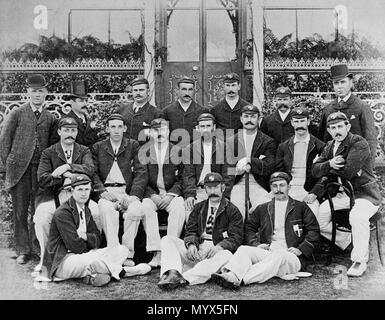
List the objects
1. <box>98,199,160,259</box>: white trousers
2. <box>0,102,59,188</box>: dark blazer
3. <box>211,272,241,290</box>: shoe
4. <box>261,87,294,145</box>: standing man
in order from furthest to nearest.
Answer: <box>261,87,294,145</box>: standing man, <box>0,102,59,188</box>: dark blazer, <box>98,199,160,259</box>: white trousers, <box>211,272,241,290</box>: shoe

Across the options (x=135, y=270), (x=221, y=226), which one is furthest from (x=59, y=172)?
(x=221, y=226)

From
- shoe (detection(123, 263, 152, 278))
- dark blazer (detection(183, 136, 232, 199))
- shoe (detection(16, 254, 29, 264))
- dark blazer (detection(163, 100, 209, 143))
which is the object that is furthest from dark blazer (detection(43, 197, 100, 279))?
dark blazer (detection(163, 100, 209, 143))

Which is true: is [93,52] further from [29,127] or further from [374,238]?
[374,238]

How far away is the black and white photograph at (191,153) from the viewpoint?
4.59 m

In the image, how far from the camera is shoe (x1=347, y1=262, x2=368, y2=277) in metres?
4.68

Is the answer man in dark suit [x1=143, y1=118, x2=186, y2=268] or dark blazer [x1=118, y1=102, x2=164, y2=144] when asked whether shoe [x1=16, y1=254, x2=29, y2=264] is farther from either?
dark blazer [x1=118, y1=102, x2=164, y2=144]

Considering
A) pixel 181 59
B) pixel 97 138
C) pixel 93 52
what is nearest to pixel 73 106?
pixel 97 138

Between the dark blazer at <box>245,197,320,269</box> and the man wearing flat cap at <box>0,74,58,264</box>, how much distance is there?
6.67 ft

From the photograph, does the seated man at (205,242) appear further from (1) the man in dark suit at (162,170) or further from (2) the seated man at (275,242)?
(1) the man in dark suit at (162,170)

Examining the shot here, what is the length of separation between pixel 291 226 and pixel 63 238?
1893mm

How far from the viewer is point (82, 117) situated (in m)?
5.48

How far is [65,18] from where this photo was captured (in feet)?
19.1

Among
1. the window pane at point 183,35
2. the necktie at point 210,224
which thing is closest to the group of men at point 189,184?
Result: the necktie at point 210,224

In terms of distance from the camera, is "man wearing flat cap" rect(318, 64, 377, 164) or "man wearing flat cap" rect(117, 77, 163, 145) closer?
"man wearing flat cap" rect(318, 64, 377, 164)
